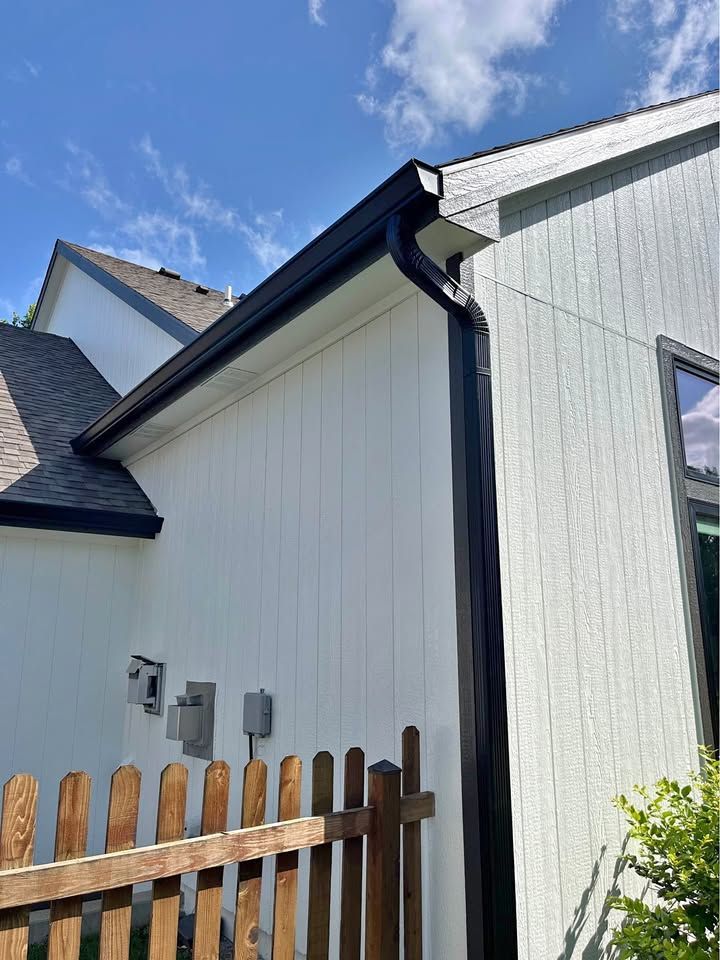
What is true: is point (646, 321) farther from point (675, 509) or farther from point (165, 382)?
point (165, 382)

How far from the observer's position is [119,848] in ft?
5.54

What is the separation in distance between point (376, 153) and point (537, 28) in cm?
148

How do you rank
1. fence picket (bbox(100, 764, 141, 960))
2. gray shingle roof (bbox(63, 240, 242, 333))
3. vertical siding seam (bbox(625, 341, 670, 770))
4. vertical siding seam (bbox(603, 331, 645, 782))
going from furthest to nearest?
gray shingle roof (bbox(63, 240, 242, 333)), vertical siding seam (bbox(625, 341, 670, 770)), vertical siding seam (bbox(603, 331, 645, 782)), fence picket (bbox(100, 764, 141, 960))

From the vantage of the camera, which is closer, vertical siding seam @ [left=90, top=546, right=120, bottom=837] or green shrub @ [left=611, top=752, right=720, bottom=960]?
green shrub @ [left=611, top=752, right=720, bottom=960]

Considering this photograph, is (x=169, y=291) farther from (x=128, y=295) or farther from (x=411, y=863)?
(x=411, y=863)

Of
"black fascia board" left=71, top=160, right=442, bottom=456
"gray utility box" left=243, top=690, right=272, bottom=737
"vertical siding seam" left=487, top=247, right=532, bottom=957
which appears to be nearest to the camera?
"vertical siding seam" left=487, top=247, right=532, bottom=957

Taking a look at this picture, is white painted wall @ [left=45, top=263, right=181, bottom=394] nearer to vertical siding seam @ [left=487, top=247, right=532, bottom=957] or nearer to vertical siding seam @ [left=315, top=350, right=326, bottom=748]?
vertical siding seam @ [left=315, top=350, right=326, bottom=748]

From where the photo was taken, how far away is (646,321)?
3.59 metres

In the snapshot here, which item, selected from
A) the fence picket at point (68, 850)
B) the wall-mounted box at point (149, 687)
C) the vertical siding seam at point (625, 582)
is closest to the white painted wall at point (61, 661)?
the wall-mounted box at point (149, 687)

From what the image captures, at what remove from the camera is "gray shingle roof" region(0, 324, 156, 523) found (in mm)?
5148

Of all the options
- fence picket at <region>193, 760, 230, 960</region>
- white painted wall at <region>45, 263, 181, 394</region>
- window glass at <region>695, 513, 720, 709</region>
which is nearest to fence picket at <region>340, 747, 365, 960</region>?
fence picket at <region>193, 760, 230, 960</region>

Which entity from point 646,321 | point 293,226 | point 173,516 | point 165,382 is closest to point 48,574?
point 173,516

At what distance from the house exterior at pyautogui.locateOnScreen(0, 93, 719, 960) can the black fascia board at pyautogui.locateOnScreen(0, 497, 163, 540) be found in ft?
0.10

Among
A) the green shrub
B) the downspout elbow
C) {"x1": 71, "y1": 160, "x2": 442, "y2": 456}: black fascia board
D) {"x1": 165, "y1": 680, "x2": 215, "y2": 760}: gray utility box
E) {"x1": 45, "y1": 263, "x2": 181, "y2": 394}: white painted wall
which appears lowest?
the green shrub
